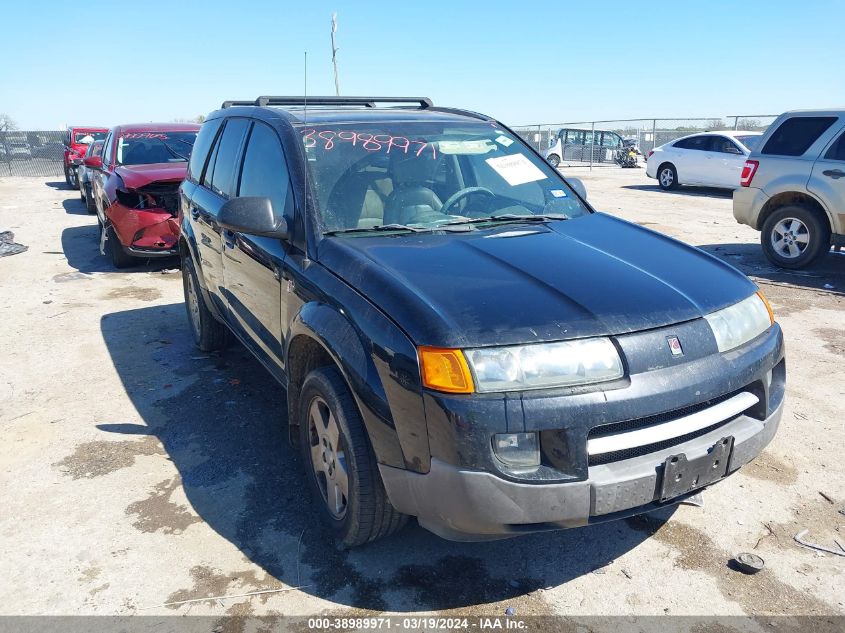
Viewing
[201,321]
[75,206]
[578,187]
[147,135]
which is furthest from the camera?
[75,206]

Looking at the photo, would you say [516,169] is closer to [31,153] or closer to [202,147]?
[202,147]

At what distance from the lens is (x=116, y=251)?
8.93 m

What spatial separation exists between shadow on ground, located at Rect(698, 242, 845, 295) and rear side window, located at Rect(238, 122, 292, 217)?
20.6 ft

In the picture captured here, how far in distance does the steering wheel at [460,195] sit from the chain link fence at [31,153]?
92.8ft

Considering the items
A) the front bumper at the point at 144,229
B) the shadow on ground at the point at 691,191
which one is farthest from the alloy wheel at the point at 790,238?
the shadow on ground at the point at 691,191

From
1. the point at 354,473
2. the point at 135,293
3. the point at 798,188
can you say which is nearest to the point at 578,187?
the point at 354,473

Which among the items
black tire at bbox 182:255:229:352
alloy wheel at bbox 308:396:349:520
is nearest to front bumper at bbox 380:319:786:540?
alloy wheel at bbox 308:396:349:520

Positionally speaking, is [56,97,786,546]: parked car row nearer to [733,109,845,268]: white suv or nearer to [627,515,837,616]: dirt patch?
[627,515,837,616]: dirt patch

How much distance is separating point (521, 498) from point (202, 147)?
402 cm

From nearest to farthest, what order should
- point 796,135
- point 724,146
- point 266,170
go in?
point 266,170 → point 796,135 → point 724,146

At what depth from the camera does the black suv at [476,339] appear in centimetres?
227

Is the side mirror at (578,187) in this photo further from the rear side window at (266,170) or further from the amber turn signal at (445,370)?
the amber turn signal at (445,370)

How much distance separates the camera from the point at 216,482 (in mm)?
3602

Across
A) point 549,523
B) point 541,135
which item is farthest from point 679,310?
point 541,135
